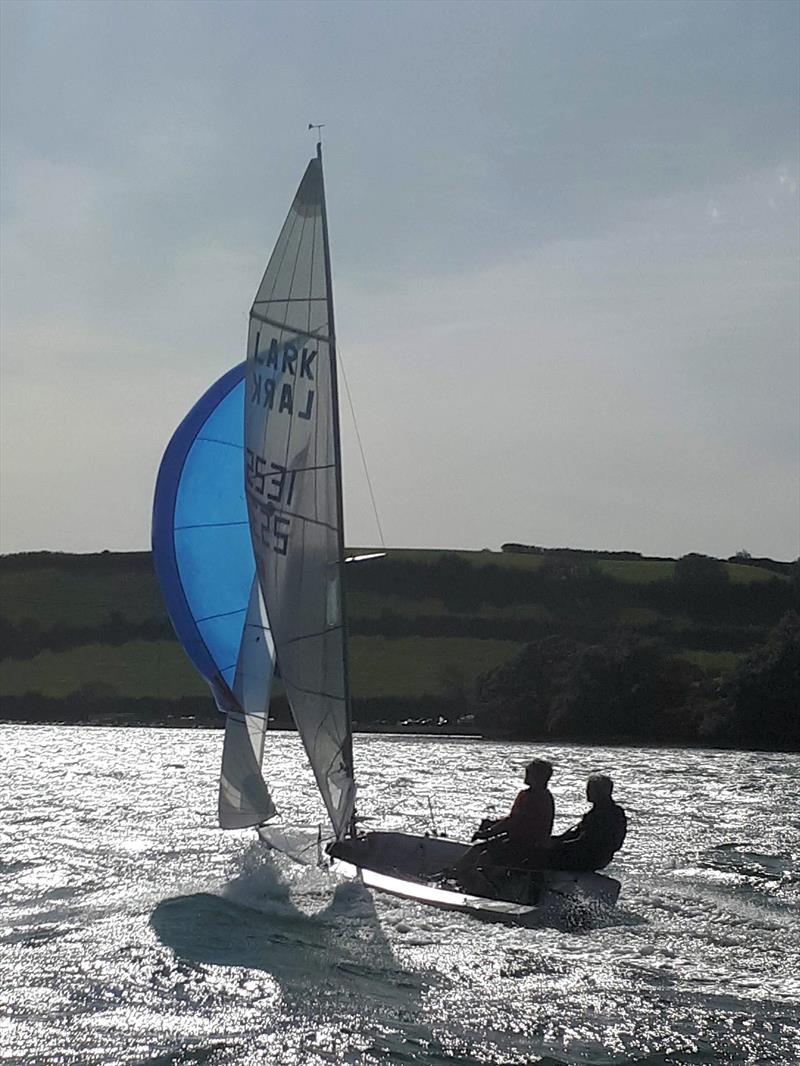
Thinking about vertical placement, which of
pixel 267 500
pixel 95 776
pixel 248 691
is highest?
pixel 267 500

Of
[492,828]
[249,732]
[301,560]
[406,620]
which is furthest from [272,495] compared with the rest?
[406,620]

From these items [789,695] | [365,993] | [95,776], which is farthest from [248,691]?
[789,695]

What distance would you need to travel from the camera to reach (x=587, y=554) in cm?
8706

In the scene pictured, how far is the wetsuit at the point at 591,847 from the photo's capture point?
17469mm

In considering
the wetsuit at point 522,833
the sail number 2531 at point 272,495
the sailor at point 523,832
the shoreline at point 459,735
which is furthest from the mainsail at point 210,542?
the shoreline at point 459,735

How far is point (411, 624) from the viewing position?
71625mm

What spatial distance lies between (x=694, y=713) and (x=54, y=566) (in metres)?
37.7

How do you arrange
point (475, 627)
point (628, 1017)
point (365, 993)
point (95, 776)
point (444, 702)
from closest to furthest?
point (628, 1017) < point (365, 993) < point (95, 776) < point (444, 702) < point (475, 627)

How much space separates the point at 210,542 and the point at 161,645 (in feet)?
170

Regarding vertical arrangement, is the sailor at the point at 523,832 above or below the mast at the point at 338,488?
below

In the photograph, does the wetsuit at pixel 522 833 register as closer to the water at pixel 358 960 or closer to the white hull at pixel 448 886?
the white hull at pixel 448 886

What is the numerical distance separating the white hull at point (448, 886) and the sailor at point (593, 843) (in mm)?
261

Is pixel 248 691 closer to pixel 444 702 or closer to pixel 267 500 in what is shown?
pixel 267 500

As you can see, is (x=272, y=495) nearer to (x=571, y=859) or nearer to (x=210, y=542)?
(x=210, y=542)
